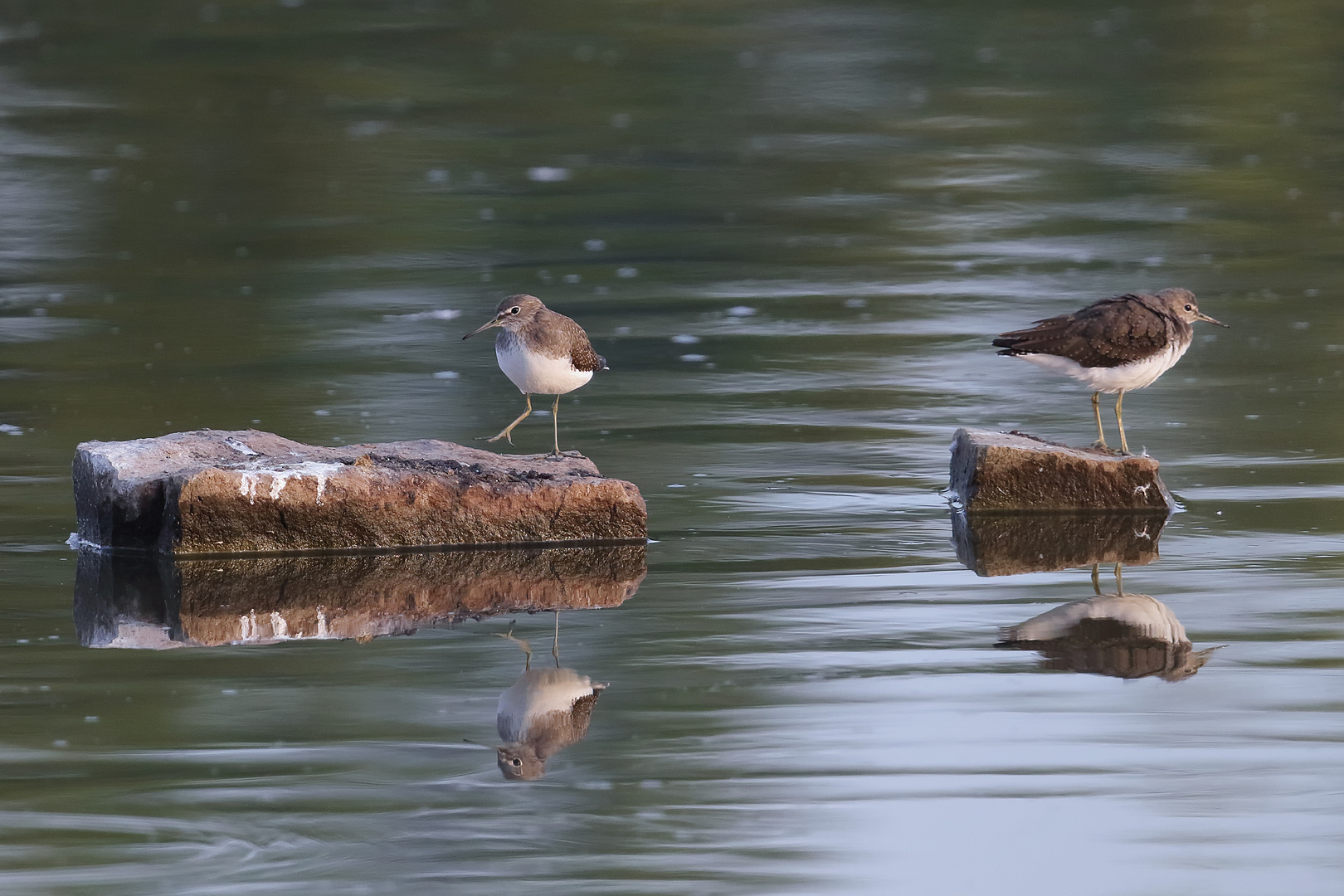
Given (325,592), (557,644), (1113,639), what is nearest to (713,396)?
(325,592)

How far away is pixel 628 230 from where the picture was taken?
15.6 meters

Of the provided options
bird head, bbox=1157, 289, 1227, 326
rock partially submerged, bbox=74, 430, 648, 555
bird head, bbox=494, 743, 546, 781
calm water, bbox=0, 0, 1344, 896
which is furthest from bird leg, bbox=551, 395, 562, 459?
bird head, bbox=494, 743, 546, 781

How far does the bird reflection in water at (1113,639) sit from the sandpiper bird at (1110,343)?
1950 millimetres

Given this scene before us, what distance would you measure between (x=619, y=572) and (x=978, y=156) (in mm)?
11334

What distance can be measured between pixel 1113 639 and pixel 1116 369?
2600 millimetres

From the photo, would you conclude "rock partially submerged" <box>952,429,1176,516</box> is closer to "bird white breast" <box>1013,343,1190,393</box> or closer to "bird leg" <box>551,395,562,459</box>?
"bird white breast" <box>1013,343,1190,393</box>

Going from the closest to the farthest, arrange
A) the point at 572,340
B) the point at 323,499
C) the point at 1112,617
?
the point at 1112,617 < the point at 323,499 < the point at 572,340

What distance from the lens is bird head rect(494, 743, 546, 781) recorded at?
5336mm

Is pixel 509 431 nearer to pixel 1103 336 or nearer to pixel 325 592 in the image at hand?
pixel 325 592

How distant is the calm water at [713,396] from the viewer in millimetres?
5043

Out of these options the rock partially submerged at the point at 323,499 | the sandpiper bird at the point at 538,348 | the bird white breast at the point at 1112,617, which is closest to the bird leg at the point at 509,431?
the sandpiper bird at the point at 538,348

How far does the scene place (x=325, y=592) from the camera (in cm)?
740

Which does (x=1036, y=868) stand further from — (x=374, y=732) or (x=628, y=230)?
(x=628, y=230)

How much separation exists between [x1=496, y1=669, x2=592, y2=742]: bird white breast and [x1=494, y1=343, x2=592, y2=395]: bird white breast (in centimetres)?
244
